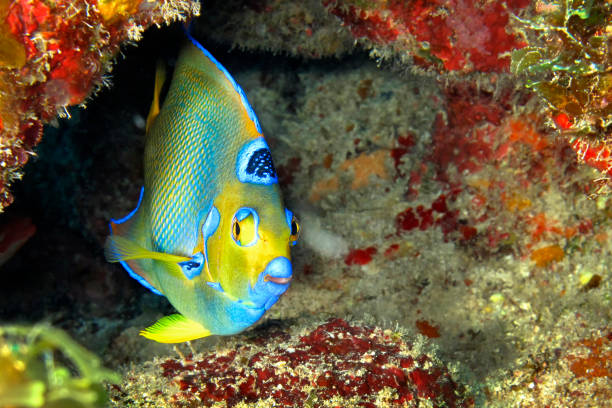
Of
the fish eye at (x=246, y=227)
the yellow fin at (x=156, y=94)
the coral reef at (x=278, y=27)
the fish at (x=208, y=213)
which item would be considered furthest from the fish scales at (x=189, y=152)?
the coral reef at (x=278, y=27)

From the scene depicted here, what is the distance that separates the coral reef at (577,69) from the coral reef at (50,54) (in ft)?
7.25

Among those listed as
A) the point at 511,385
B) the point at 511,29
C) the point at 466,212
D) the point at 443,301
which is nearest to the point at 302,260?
the point at 443,301

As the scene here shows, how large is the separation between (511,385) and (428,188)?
1.91 meters

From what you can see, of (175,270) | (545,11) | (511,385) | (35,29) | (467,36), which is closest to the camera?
(35,29)

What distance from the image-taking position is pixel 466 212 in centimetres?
400

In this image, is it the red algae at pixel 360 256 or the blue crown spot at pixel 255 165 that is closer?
the blue crown spot at pixel 255 165

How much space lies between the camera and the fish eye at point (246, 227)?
69.9 inches

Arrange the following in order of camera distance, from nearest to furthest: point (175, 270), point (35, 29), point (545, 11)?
point (35, 29) → point (175, 270) → point (545, 11)

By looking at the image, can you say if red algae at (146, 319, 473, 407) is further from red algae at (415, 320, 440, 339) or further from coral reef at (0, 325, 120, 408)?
coral reef at (0, 325, 120, 408)

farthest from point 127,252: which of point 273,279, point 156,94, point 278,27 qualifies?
point 278,27

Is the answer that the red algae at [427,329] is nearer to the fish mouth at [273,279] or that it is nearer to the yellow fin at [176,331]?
the yellow fin at [176,331]

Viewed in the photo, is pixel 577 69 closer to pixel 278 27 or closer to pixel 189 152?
pixel 189 152

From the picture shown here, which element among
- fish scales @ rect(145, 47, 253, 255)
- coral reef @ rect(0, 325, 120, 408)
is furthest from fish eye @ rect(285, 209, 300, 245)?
coral reef @ rect(0, 325, 120, 408)

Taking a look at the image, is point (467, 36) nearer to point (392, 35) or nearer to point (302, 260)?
point (392, 35)
